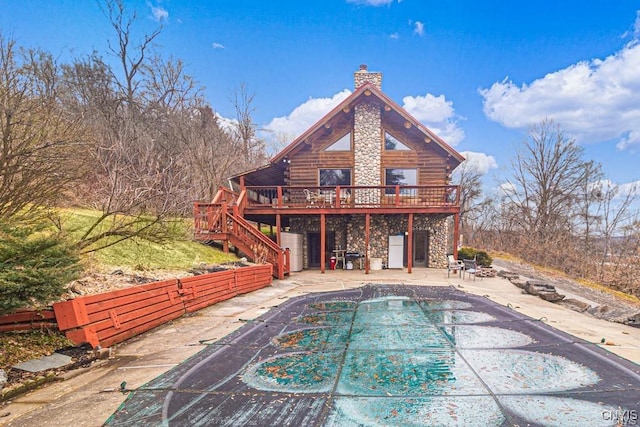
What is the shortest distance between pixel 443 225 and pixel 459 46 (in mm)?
13221

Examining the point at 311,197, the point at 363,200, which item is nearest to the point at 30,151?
the point at 311,197

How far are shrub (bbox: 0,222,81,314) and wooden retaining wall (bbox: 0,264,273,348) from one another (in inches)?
14.2

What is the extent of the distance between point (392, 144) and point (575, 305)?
29.6 feet

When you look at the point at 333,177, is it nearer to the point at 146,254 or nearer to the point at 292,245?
the point at 292,245

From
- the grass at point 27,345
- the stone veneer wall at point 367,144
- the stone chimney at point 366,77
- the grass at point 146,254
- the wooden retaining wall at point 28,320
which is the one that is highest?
the stone chimney at point 366,77

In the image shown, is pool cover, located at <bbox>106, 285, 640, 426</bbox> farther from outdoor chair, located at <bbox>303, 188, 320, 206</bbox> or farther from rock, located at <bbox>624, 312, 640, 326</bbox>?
outdoor chair, located at <bbox>303, 188, 320, 206</bbox>

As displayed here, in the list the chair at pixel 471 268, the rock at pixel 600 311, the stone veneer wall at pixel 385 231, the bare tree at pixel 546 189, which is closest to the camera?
the rock at pixel 600 311

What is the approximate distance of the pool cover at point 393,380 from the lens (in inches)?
104

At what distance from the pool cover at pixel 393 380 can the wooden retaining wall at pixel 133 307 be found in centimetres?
143

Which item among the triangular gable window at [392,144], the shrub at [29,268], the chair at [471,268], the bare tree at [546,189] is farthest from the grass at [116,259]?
the bare tree at [546,189]

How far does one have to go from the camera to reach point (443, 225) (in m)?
14.1

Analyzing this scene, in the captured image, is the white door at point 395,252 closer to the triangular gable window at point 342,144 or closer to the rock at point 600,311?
the triangular gable window at point 342,144

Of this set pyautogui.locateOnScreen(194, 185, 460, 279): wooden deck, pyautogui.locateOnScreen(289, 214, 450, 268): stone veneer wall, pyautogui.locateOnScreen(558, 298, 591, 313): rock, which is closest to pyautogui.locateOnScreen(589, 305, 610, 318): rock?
pyautogui.locateOnScreen(558, 298, 591, 313): rock

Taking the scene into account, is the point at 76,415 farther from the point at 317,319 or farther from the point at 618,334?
the point at 618,334
